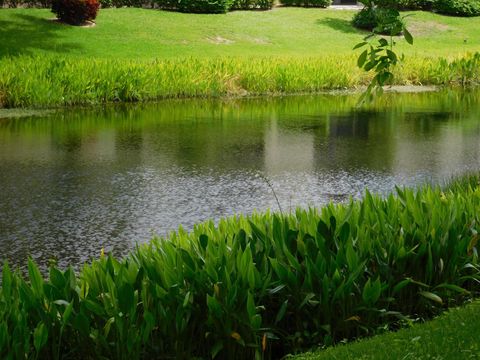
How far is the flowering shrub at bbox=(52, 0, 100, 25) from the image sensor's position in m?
31.0

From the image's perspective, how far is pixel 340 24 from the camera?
3888 cm

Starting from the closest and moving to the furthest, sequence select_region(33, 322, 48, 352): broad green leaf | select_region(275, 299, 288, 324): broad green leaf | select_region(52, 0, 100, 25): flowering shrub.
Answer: select_region(33, 322, 48, 352): broad green leaf
select_region(275, 299, 288, 324): broad green leaf
select_region(52, 0, 100, 25): flowering shrub

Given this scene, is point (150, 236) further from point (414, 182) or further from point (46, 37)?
point (46, 37)

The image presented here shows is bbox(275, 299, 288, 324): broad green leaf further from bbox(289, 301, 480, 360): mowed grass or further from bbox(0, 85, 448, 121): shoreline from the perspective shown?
bbox(0, 85, 448, 121): shoreline

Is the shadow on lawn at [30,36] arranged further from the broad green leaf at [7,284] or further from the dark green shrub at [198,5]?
the broad green leaf at [7,284]

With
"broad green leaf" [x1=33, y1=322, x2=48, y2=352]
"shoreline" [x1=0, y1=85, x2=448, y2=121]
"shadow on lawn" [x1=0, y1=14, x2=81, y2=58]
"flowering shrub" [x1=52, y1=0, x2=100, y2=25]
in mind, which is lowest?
"shoreline" [x1=0, y1=85, x2=448, y2=121]

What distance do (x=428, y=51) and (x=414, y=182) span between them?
21.6m

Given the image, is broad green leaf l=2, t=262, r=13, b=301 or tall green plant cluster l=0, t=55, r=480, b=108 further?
tall green plant cluster l=0, t=55, r=480, b=108

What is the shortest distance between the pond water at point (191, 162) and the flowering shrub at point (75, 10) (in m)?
11.2

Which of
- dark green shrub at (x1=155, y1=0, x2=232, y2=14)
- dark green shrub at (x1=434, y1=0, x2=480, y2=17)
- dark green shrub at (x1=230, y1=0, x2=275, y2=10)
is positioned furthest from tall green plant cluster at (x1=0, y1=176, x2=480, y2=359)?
dark green shrub at (x1=434, y1=0, x2=480, y2=17)

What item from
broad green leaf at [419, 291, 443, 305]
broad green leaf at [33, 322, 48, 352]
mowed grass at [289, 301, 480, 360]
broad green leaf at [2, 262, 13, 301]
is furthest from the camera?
broad green leaf at [419, 291, 443, 305]

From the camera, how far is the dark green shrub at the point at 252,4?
40.2m

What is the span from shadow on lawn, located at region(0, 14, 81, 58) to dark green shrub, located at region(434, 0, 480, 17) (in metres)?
20.0

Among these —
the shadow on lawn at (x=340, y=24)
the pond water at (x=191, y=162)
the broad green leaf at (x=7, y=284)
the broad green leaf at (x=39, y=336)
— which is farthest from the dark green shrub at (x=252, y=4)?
the broad green leaf at (x=39, y=336)
